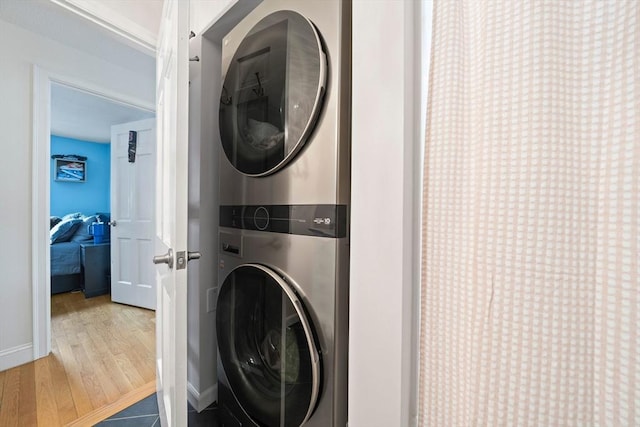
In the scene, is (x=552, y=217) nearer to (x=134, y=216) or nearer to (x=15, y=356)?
(x=15, y=356)

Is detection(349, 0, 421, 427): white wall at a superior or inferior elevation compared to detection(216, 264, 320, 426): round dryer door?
superior

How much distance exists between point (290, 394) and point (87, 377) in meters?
1.74

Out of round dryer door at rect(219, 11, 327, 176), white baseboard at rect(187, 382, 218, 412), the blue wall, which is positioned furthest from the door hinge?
the blue wall

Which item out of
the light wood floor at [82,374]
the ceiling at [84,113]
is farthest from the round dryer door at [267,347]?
the ceiling at [84,113]

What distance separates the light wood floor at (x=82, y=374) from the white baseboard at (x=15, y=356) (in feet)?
0.14

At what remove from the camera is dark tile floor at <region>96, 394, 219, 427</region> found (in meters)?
1.30

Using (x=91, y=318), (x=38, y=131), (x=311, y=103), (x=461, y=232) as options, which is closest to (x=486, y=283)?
(x=461, y=232)

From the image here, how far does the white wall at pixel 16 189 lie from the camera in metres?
1.79

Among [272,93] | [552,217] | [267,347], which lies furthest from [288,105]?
[267,347]

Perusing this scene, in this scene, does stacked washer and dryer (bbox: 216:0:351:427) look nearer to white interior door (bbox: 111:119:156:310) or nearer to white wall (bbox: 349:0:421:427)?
white wall (bbox: 349:0:421:427)

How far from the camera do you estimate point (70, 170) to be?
480 cm

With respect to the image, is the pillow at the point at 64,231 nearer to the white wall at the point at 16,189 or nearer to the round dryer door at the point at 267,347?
the white wall at the point at 16,189

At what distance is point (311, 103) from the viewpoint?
28.5 inches

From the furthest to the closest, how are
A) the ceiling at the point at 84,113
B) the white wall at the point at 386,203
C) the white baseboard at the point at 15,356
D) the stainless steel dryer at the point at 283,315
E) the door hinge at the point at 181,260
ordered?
the ceiling at the point at 84,113 < the white baseboard at the point at 15,356 < the door hinge at the point at 181,260 < the stainless steel dryer at the point at 283,315 < the white wall at the point at 386,203
